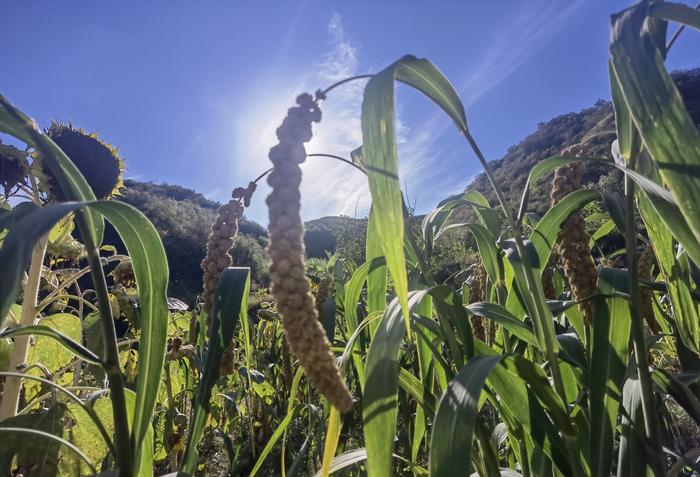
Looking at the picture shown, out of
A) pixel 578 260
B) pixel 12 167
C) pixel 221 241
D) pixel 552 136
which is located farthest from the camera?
pixel 552 136

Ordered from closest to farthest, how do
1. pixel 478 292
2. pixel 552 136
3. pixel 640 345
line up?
pixel 640 345 < pixel 478 292 < pixel 552 136

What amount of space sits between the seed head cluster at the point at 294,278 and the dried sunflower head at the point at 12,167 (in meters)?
1.63

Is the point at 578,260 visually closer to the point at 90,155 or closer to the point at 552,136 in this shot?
the point at 90,155

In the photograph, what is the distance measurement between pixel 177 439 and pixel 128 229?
195cm

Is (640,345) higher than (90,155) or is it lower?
lower

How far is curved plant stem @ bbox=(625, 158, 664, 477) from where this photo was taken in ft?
2.74

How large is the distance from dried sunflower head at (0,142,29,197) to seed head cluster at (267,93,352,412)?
1634mm

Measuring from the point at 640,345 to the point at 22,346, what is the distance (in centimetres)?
175

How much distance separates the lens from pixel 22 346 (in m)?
1.41

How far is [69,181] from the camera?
0.79 m

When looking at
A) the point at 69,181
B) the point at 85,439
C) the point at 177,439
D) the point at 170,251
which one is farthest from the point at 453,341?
the point at 170,251

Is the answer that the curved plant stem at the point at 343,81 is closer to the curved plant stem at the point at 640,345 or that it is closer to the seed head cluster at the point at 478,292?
the curved plant stem at the point at 640,345

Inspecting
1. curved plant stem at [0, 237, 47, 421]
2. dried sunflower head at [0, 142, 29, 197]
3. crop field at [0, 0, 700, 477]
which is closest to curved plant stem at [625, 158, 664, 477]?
crop field at [0, 0, 700, 477]

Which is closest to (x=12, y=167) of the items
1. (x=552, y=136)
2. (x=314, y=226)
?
(x=314, y=226)
